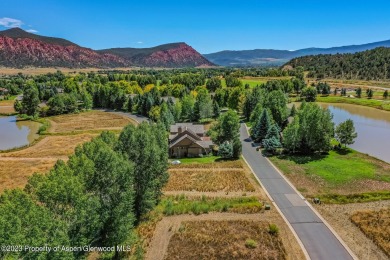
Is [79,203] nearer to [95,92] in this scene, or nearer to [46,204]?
[46,204]

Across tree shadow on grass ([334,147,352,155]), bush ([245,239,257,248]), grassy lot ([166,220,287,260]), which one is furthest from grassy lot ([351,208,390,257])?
tree shadow on grass ([334,147,352,155])

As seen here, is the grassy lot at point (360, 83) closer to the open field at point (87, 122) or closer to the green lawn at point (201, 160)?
the open field at point (87, 122)

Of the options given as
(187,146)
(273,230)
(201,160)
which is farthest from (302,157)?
(273,230)

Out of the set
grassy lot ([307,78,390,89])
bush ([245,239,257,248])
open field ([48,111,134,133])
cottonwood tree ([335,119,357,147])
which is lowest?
open field ([48,111,134,133])

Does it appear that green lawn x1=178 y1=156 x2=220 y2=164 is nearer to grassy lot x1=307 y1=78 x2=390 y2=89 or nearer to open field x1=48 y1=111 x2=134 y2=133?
open field x1=48 y1=111 x2=134 y2=133

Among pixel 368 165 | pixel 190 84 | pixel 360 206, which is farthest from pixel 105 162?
pixel 190 84

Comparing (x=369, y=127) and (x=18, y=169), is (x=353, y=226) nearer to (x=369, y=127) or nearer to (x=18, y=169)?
(x=18, y=169)
